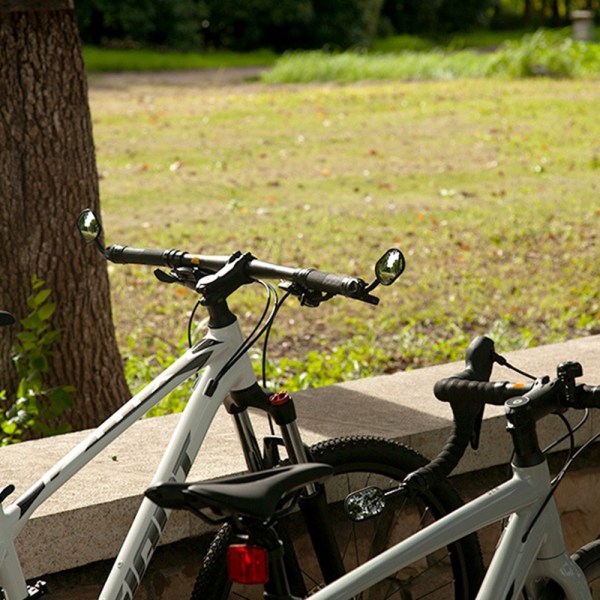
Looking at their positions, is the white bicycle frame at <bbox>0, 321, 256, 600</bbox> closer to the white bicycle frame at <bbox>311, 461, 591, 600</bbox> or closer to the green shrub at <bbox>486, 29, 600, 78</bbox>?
the white bicycle frame at <bbox>311, 461, 591, 600</bbox>

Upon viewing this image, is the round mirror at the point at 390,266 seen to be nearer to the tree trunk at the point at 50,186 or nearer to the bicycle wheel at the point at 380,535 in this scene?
the bicycle wheel at the point at 380,535

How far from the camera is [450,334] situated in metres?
6.84

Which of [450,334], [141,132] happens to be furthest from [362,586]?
[141,132]

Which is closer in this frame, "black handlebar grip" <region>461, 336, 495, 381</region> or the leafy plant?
"black handlebar grip" <region>461, 336, 495, 381</region>

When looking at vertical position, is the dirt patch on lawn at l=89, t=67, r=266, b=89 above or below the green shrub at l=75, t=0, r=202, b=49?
below

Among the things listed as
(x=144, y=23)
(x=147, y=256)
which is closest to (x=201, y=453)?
(x=147, y=256)

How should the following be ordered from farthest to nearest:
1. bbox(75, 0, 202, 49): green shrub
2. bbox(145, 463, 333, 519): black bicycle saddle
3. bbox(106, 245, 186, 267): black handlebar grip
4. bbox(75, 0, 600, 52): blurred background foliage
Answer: bbox(75, 0, 600, 52): blurred background foliage < bbox(75, 0, 202, 49): green shrub < bbox(106, 245, 186, 267): black handlebar grip < bbox(145, 463, 333, 519): black bicycle saddle

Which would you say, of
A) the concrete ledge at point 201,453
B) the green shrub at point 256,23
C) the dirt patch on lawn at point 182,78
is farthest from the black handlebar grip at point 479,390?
the green shrub at point 256,23

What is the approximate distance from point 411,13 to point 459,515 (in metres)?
34.8

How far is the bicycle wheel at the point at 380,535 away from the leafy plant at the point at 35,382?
1550mm

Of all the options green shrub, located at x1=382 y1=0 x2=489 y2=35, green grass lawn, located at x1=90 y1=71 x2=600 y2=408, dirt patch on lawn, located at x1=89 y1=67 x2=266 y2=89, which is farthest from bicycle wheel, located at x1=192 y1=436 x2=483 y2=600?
green shrub, located at x1=382 y1=0 x2=489 y2=35

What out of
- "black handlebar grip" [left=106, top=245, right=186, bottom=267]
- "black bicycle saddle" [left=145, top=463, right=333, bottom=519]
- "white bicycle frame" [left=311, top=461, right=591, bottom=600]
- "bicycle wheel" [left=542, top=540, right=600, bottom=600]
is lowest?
"bicycle wheel" [left=542, top=540, right=600, bottom=600]

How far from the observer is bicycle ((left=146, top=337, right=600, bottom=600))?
2.06 m

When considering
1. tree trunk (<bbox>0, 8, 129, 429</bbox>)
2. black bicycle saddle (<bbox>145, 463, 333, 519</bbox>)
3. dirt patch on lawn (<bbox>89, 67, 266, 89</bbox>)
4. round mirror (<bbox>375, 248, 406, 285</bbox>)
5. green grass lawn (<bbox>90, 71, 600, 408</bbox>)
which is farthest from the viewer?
dirt patch on lawn (<bbox>89, 67, 266, 89</bbox>)
